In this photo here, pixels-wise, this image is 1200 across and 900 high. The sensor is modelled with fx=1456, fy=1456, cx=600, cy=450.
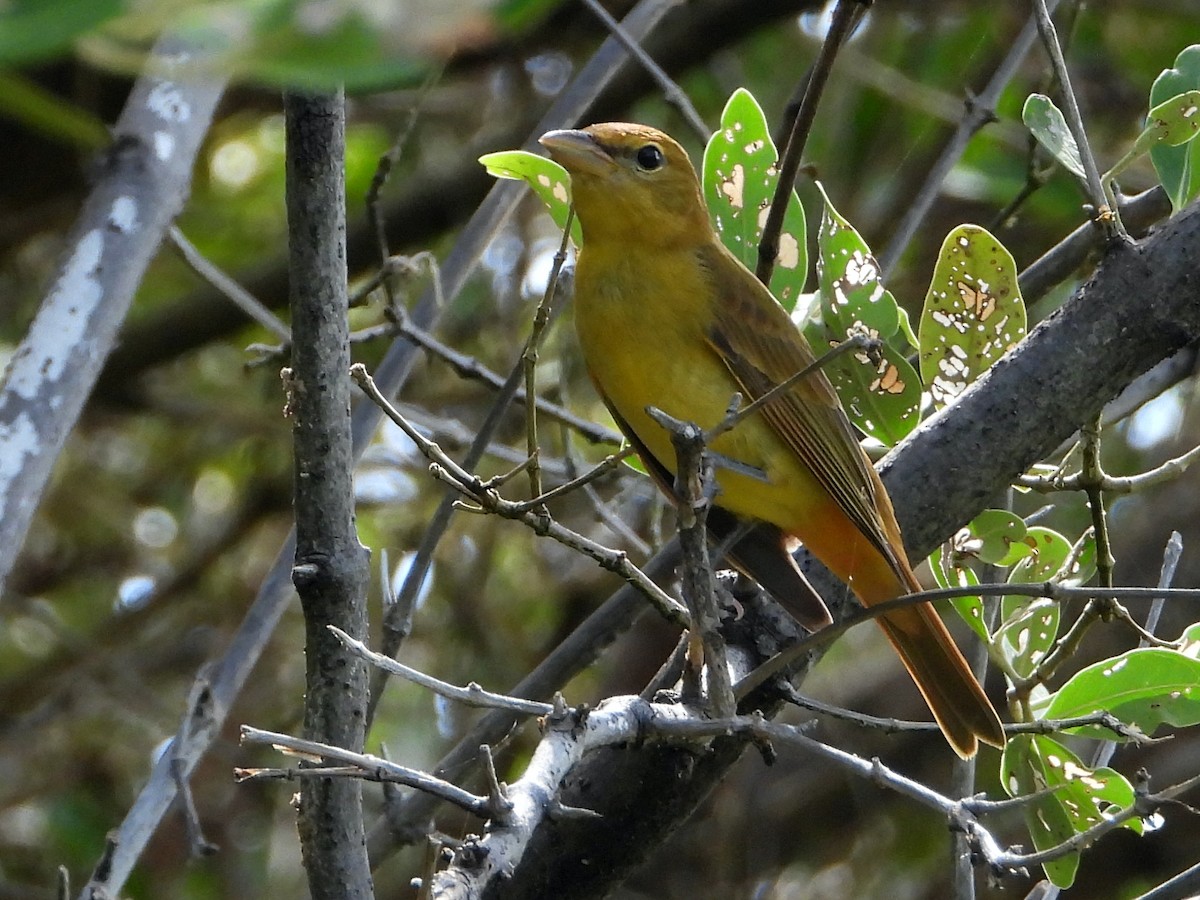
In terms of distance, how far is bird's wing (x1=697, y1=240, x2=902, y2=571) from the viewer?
306 centimetres

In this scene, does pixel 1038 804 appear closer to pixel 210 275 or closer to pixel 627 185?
pixel 627 185

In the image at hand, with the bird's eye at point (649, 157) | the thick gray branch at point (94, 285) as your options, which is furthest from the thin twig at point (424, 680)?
the bird's eye at point (649, 157)

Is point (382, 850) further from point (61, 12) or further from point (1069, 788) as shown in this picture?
point (61, 12)

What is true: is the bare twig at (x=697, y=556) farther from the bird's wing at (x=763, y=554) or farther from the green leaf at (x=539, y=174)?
the green leaf at (x=539, y=174)

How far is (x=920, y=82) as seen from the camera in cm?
564

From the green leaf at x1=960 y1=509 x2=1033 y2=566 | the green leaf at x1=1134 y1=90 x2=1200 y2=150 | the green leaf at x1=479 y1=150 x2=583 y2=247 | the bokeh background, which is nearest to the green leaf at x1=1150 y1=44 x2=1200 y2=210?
the green leaf at x1=1134 y1=90 x2=1200 y2=150

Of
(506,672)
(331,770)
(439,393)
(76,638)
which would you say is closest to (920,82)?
(439,393)

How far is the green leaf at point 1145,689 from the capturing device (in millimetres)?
2303

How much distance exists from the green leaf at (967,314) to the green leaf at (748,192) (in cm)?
30

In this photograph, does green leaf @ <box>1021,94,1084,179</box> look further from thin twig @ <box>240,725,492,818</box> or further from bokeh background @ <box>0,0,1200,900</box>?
bokeh background @ <box>0,0,1200,900</box>

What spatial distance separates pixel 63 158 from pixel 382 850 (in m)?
3.50

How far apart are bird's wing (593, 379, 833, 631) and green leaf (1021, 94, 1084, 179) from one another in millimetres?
894

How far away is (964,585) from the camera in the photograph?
2771 millimetres

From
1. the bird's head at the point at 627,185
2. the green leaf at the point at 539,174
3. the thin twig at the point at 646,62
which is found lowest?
the green leaf at the point at 539,174
